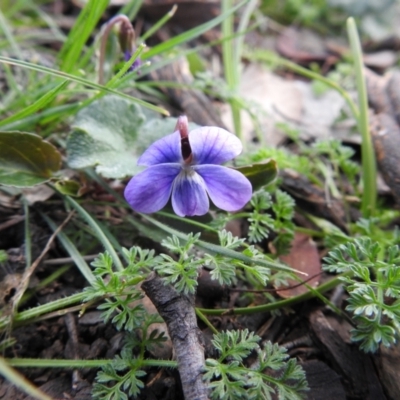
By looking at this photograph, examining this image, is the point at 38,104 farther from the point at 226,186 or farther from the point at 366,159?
the point at 366,159

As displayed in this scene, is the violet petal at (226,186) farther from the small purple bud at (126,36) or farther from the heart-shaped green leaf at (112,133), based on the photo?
the small purple bud at (126,36)

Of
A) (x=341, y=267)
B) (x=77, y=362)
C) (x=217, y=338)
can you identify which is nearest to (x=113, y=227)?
(x=77, y=362)

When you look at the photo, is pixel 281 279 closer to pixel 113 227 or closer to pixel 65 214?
A: pixel 113 227

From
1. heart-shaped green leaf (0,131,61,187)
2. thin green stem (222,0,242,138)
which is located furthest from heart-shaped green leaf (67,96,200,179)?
thin green stem (222,0,242,138)

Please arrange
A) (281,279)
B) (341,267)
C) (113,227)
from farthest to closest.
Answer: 1. (113,227)
2. (281,279)
3. (341,267)

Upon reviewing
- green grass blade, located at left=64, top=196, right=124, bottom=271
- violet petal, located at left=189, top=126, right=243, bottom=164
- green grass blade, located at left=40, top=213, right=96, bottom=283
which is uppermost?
violet petal, located at left=189, top=126, right=243, bottom=164

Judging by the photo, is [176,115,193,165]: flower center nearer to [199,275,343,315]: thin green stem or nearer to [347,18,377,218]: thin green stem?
[199,275,343,315]: thin green stem
